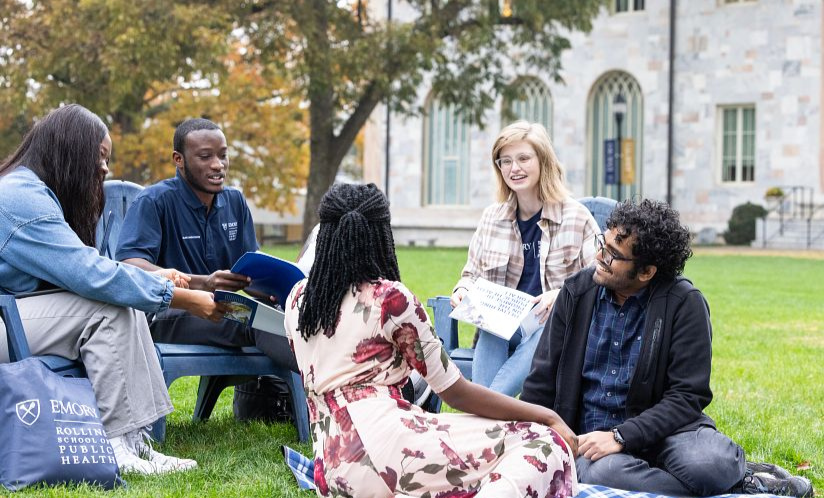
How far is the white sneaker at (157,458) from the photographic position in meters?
4.77

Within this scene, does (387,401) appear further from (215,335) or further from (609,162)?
(609,162)

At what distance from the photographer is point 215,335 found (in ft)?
17.7

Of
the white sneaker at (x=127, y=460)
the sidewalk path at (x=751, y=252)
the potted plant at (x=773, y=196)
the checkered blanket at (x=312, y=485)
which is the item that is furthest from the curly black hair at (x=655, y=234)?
the potted plant at (x=773, y=196)

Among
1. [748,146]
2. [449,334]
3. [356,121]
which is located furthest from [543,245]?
[748,146]

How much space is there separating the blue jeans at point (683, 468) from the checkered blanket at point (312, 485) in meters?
0.04

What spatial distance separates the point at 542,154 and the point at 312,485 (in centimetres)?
223

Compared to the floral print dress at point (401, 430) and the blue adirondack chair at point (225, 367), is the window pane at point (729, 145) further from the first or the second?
the floral print dress at point (401, 430)

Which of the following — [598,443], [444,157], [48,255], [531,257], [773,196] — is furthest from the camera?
[444,157]

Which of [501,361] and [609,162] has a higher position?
[609,162]

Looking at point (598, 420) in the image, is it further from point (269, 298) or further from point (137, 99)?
point (137, 99)

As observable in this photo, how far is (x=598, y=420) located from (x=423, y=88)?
Answer: 28.7 meters

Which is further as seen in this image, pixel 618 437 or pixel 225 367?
pixel 225 367

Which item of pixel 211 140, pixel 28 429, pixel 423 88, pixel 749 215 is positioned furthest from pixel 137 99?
pixel 28 429

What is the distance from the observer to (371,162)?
112 feet
